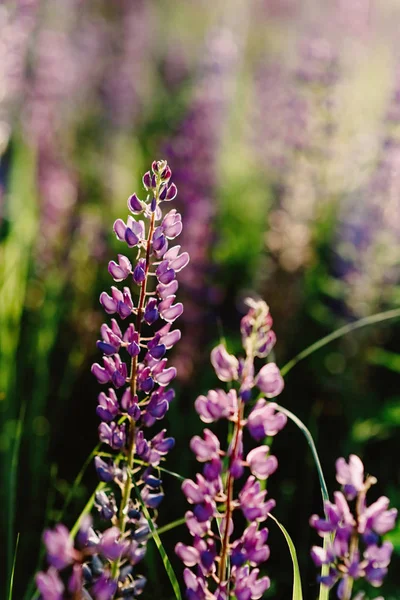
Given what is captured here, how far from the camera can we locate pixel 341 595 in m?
0.98

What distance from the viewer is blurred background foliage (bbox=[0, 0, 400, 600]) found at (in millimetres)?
2541

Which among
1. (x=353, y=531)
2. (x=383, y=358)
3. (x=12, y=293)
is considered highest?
(x=353, y=531)

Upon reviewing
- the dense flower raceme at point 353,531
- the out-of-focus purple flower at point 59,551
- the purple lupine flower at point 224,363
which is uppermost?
the purple lupine flower at point 224,363

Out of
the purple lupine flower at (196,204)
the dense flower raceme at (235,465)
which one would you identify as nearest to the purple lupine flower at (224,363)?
the dense flower raceme at (235,465)

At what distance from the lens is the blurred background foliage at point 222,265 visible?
2541 mm

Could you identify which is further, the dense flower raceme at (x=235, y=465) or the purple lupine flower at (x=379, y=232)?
the purple lupine flower at (x=379, y=232)

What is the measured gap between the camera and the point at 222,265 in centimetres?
401

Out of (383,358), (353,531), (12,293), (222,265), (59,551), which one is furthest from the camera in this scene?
(222,265)

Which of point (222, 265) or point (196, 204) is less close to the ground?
point (196, 204)

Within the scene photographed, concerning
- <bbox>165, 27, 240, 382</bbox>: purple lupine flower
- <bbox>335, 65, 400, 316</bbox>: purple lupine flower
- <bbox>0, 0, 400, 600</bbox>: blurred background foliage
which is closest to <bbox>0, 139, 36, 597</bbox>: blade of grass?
<bbox>0, 0, 400, 600</bbox>: blurred background foliage

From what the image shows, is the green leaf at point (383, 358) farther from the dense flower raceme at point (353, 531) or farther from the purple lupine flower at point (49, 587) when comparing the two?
the purple lupine flower at point (49, 587)

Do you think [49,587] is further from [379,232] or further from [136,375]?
[379,232]

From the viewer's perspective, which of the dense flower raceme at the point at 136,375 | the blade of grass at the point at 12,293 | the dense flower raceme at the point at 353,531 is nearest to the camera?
the dense flower raceme at the point at 353,531

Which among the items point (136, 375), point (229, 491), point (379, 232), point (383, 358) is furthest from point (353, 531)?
point (379, 232)
